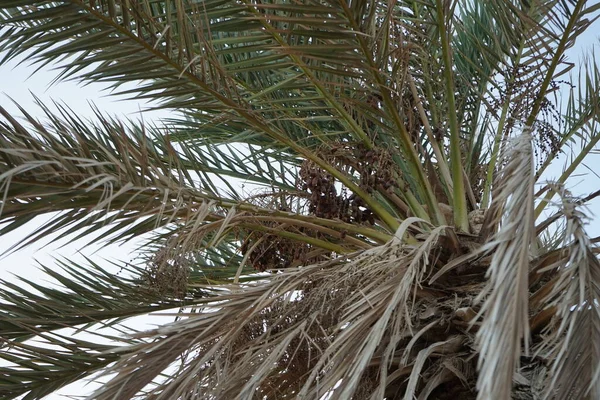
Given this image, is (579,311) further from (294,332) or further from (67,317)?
(67,317)

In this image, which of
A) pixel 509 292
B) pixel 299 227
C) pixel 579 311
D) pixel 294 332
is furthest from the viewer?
pixel 299 227

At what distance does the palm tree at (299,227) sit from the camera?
3.03 metres

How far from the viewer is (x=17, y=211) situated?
3270 mm

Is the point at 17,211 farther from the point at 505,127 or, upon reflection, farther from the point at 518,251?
the point at 505,127

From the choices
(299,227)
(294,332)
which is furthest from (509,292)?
(299,227)

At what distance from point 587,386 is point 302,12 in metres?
1.71

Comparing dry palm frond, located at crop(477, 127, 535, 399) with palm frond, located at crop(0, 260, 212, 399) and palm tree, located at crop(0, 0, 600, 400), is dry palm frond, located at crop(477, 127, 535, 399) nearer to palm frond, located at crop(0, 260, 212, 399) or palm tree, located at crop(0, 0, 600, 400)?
palm tree, located at crop(0, 0, 600, 400)

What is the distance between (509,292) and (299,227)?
1.96m

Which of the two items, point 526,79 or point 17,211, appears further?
point 526,79

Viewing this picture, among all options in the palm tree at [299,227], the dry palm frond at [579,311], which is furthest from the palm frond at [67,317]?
the dry palm frond at [579,311]

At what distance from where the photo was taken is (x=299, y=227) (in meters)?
4.00

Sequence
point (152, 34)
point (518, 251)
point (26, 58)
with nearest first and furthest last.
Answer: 1. point (518, 251)
2. point (152, 34)
3. point (26, 58)

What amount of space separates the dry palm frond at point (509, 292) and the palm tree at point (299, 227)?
0.02m

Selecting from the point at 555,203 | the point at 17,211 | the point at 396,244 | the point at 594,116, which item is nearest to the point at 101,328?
the point at 17,211
